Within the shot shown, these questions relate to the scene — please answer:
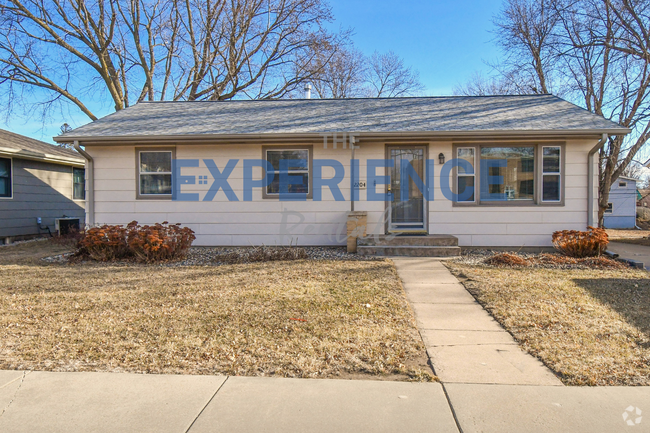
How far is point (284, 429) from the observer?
2.40 meters

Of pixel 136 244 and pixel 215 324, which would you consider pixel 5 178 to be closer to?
pixel 136 244

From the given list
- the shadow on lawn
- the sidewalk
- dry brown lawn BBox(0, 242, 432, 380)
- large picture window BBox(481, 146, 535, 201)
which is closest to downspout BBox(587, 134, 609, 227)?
large picture window BBox(481, 146, 535, 201)

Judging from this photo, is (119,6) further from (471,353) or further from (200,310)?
(471,353)

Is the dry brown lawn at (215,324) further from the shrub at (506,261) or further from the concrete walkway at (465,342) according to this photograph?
the shrub at (506,261)

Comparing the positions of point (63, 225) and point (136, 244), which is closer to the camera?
point (136, 244)

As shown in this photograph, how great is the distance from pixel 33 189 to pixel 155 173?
262 inches

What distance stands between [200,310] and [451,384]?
→ 2.83 meters

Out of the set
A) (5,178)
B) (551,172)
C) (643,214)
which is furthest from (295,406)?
(643,214)

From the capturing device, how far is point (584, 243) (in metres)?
8.19

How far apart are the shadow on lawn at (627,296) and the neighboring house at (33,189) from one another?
47.1ft

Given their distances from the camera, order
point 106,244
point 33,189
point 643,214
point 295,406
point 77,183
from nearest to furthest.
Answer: point 295,406 < point 106,244 < point 33,189 < point 77,183 < point 643,214

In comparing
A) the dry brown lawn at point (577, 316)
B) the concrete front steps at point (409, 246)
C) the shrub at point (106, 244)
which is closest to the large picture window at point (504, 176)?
A: the concrete front steps at point (409, 246)

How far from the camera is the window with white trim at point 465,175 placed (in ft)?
30.8

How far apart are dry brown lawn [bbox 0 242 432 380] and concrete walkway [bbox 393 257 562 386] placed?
0.54 feet
